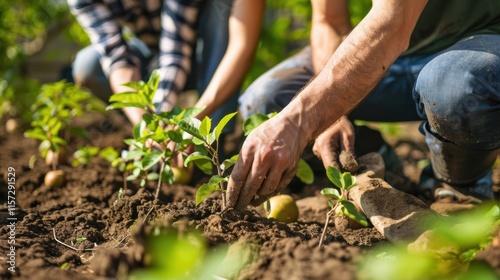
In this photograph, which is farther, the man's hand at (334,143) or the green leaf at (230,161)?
the man's hand at (334,143)

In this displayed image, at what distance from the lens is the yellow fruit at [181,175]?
105 inches

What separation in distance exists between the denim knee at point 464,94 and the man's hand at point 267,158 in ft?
1.83

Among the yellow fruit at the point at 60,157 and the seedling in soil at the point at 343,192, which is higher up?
the seedling in soil at the point at 343,192

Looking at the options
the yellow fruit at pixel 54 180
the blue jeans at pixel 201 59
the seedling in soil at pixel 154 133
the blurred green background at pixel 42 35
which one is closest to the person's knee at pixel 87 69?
the blue jeans at pixel 201 59

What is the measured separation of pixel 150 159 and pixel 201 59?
4.13ft

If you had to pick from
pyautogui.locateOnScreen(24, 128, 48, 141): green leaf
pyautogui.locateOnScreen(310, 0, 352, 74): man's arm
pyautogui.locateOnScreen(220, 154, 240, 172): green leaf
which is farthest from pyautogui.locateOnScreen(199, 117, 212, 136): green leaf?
pyautogui.locateOnScreen(24, 128, 48, 141): green leaf

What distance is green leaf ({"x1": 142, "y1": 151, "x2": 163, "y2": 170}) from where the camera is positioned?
2.19 m

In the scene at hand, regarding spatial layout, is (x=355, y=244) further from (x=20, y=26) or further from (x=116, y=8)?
(x=20, y=26)

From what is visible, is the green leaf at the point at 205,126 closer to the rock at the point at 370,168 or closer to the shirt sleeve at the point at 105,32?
the rock at the point at 370,168

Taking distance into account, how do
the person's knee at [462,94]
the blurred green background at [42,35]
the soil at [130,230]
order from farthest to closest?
the blurred green background at [42,35], the person's knee at [462,94], the soil at [130,230]

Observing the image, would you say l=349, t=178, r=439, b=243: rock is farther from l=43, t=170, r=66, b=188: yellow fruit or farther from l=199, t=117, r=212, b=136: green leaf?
l=43, t=170, r=66, b=188: yellow fruit

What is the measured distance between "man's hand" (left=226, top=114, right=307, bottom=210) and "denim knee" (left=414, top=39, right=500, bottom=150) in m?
0.56

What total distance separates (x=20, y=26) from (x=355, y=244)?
167 inches

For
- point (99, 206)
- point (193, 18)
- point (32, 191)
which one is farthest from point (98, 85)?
point (99, 206)
